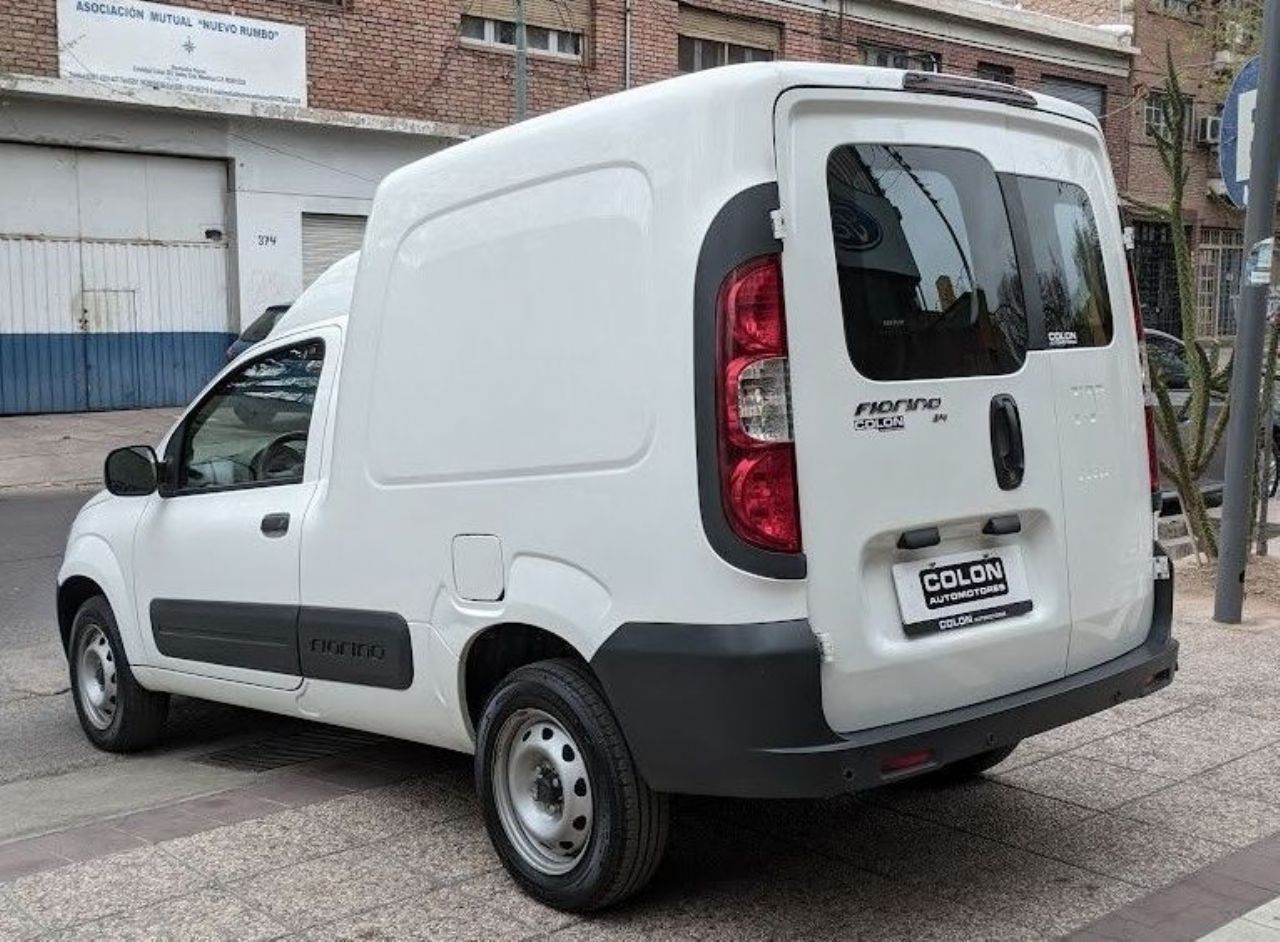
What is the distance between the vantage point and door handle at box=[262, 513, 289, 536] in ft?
15.6

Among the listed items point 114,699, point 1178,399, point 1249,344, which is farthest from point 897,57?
point 114,699

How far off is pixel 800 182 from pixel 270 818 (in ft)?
9.10

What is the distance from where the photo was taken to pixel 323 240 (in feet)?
66.7

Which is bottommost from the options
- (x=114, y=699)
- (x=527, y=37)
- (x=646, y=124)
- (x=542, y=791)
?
(x=114, y=699)

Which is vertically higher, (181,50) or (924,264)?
(181,50)

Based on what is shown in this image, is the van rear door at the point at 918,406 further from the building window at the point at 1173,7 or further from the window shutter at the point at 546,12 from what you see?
the building window at the point at 1173,7

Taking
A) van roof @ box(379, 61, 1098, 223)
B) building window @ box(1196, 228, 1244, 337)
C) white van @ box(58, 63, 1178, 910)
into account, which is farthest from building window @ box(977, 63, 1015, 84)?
van roof @ box(379, 61, 1098, 223)

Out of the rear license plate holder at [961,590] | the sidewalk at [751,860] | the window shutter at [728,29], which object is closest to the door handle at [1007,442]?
the rear license plate holder at [961,590]

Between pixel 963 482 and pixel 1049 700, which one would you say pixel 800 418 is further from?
pixel 1049 700

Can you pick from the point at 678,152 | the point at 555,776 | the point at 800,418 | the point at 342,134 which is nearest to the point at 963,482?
the point at 800,418

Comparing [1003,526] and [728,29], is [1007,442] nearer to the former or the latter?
[1003,526]

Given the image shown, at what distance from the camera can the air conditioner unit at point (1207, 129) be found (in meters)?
32.2

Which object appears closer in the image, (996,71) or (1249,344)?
(1249,344)

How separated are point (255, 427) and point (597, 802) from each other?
227 centimetres
